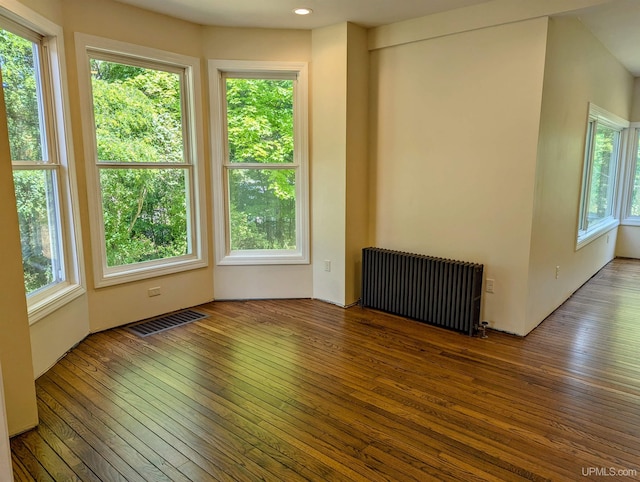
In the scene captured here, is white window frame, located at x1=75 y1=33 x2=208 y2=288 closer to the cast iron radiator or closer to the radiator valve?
the cast iron radiator

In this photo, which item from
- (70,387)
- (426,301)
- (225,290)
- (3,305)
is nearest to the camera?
(3,305)

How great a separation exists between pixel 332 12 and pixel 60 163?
2470 millimetres

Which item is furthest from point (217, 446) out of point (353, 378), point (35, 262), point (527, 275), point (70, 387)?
point (527, 275)

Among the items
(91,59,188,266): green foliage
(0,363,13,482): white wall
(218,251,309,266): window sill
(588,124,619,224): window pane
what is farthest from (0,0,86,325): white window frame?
(588,124,619,224): window pane

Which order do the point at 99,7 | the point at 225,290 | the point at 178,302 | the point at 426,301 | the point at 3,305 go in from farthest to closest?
the point at 225,290 → the point at 178,302 → the point at 426,301 → the point at 99,7 → the point at 3,305

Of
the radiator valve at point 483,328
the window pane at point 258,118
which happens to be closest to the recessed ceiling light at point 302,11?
the window pane at point 258,118

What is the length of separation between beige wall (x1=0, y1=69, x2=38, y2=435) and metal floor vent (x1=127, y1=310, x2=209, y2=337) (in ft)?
4.38

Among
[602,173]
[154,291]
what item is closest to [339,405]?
[154,291]

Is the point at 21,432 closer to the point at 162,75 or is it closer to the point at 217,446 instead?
the point at 217,446

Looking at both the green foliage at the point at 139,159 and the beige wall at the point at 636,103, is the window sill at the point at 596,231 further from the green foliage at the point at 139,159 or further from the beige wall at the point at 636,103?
the green foliage at the point at 139,159

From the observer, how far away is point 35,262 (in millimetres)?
3008

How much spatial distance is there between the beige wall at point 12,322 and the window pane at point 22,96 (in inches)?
33.2

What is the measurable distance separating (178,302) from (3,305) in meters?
2.08

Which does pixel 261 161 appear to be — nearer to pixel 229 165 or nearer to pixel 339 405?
pixel 229 165
